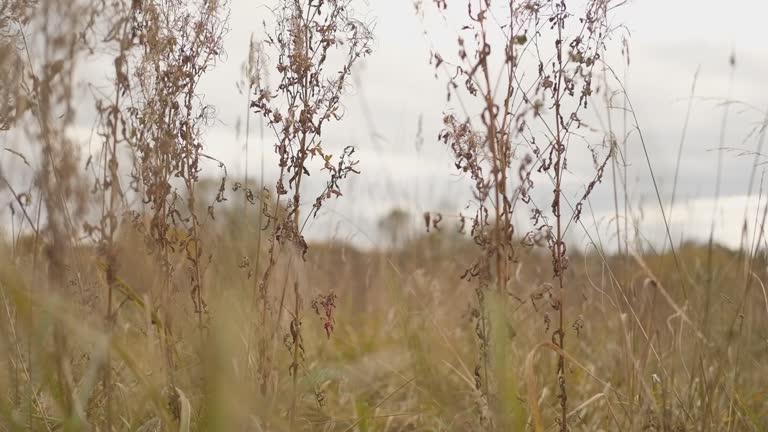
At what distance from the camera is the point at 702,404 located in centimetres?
262

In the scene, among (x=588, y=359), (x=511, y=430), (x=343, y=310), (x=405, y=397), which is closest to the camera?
(x=511, y=430)

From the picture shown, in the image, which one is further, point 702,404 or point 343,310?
point 343,310

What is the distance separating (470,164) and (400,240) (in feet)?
8.62

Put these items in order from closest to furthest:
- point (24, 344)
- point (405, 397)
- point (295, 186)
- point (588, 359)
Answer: point (295, 186) < point (24, 344) < point (405, 397) < point (588, 359)

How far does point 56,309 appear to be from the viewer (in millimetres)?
1448

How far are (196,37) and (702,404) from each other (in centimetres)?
215

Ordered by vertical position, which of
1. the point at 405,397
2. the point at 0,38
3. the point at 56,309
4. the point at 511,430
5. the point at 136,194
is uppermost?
the point at 0,38

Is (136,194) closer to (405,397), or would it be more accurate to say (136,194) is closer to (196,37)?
(196,37)

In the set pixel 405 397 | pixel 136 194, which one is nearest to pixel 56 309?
pixel 136 194

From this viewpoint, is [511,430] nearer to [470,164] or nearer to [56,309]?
[470,164]

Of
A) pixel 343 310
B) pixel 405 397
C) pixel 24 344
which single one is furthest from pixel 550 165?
pixel 343 310

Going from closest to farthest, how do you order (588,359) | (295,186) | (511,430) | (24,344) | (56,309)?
(56,309)
(511,430)
(295,186)
(24,344)
(588,359)

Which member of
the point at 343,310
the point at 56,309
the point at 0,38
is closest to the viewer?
the point at 56,309

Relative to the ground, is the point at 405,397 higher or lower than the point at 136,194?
lower
